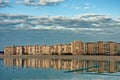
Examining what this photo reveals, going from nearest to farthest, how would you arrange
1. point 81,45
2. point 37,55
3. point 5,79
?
point 5,79 < point 81,45 < point 37,55

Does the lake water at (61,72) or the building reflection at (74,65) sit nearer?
the lake water at (61,72)

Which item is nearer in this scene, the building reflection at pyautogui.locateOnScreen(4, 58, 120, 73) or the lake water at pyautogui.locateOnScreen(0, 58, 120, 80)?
the lake water at pyautogui.locateOnScreen(0, 58, 120, 80)

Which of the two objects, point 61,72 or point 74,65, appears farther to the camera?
point 74,65

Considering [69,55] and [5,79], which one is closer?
[5,79]

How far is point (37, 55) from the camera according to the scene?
12419 centimetres

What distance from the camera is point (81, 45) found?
370 ft

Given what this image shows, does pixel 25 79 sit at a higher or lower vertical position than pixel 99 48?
higher

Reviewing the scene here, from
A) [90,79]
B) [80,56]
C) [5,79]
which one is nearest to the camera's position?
[90,79]

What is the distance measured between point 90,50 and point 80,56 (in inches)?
226

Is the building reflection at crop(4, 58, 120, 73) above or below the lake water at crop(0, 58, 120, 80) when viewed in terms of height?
below

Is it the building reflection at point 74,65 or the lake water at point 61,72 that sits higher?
the lake water at point 61,72

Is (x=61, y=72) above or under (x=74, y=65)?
above

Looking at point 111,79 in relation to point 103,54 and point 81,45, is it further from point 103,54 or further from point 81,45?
point 81,45

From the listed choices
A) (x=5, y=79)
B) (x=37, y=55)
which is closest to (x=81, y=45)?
(x=37, y=55)
